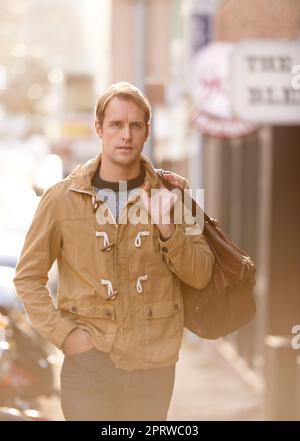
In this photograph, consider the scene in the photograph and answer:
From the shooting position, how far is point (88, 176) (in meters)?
3.44

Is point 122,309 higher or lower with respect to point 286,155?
lower

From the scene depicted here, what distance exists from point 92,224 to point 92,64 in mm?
28925

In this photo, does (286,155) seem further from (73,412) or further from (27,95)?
(27,95)

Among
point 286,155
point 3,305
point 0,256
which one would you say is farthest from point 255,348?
point 3,305

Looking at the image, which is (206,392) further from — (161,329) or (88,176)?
(88,176)

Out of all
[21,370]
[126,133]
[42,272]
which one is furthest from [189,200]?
[21,370]

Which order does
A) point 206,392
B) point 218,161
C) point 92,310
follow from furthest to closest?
1. point 218,161
2. point 206,392
3. point 92,310

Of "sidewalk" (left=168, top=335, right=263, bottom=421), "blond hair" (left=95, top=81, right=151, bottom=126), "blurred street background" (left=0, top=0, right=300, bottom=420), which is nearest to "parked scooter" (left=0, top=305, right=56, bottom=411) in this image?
"blurred street background" (left=0, top=0, right=300, bottom=420)

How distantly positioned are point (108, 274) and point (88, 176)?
0.31 meters

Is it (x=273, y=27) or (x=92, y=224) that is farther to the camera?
(x=273, y=27)

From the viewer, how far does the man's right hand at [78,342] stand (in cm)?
343

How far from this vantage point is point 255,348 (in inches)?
466

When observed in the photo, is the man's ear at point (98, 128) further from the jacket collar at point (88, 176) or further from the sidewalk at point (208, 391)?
the sidewalk at point (208, 391)

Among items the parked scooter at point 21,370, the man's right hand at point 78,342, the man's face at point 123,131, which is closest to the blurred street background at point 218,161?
the parked scooter at point 21,370
